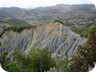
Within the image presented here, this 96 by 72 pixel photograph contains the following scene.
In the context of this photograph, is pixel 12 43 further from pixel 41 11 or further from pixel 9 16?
pixel 41 11

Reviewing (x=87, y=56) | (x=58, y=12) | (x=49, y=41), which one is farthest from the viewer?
(x=49, y=41)

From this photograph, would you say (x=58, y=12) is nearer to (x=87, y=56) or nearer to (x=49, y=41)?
(x=49, y=41)

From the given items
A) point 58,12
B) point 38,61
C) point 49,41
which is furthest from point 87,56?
point 38,61

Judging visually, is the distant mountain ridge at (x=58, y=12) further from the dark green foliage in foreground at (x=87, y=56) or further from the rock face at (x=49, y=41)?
the rock face at (x=49, y=41)

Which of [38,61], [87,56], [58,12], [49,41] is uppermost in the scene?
[58,12]

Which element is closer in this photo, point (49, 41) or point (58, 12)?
point (58, 12)

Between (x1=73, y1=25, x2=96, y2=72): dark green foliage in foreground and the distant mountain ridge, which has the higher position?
the distant mountain ridge

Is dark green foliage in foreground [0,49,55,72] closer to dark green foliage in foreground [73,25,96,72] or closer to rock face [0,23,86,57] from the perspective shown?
rock face [0,23,86,57]

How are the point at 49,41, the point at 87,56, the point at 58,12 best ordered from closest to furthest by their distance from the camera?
the point at 87,56 → the point at 58,12 → the point at 49,41

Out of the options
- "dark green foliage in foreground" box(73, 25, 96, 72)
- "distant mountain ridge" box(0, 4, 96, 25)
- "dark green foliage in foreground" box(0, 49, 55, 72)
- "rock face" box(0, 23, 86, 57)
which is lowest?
"dark green foliage in foreground" box(0, 49, 55, 72)

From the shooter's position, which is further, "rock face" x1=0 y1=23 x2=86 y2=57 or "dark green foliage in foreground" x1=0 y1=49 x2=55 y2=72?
"rock face" x1=0 y1=23 x2=86 y2=57

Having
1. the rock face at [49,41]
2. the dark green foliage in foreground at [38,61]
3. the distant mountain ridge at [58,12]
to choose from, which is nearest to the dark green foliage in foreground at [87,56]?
the distant mountain ridge at [58,12]

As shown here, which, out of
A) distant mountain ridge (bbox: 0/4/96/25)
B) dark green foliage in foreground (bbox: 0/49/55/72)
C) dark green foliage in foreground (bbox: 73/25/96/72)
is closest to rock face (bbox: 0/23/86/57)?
dark green foliage in foreground (bbox: 0/49/55/72)
